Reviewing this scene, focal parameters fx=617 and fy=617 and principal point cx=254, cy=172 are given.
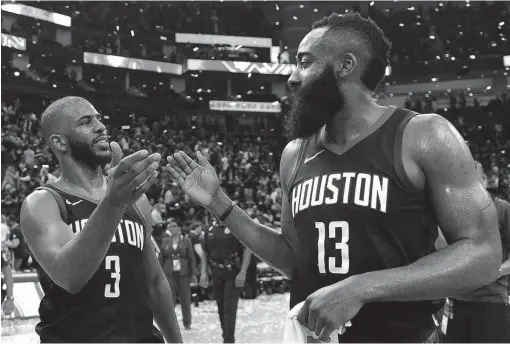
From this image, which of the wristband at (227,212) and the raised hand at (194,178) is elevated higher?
the raised hand at (194,178)

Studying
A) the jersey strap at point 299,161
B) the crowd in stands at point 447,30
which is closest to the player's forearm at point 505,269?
the jersey strap at point 299,161

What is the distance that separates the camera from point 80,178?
332cm

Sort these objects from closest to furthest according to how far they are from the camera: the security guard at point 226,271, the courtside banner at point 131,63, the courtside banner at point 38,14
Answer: the security guard at point 226,271
the courtside banner at point 38,14
the courtside banner at point 131,63

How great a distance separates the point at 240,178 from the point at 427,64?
43.1 ft

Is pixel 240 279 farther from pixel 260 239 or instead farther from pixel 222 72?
pixel 222 72

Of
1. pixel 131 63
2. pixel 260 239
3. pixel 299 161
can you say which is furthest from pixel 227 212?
pixel 131 63

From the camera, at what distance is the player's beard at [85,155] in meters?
3.28

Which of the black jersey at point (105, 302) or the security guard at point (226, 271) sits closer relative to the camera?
the black jersey at point (105, 302)

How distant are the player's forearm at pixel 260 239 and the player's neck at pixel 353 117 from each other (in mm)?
459

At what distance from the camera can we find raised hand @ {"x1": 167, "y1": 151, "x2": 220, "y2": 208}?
241cm

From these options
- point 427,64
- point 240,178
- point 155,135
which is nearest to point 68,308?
point 240,178

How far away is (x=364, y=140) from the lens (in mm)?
2049

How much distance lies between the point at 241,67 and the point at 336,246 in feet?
107

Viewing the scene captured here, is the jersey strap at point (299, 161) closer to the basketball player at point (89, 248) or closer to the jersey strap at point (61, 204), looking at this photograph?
the basketball player at point (89, 248)
